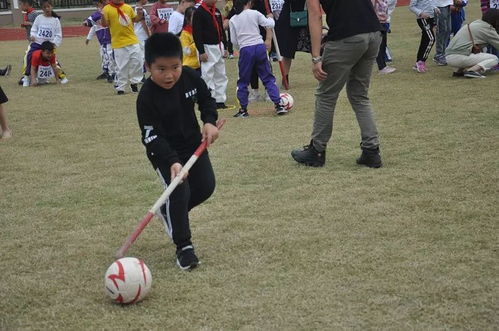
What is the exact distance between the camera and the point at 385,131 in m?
7.58

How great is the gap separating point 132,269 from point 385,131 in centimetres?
453

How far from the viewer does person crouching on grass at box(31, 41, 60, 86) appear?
13547 mm

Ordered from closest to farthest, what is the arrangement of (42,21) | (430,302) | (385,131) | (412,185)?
1. (430,302)
2. (412,185)
3. (385,131)
4. (42,21)

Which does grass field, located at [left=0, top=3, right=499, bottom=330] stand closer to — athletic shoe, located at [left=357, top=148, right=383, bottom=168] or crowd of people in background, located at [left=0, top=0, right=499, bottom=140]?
athletic shoe, located at [left=357, top=148, right=383, bottom=168]

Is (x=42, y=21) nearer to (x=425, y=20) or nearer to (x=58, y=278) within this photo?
(x=425, y=20)

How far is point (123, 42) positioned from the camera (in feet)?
38.2

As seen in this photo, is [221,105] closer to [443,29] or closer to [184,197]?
[443,29]

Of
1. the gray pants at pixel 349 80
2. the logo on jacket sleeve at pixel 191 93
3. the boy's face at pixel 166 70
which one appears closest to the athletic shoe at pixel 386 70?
the gray pants at pixel 349 80

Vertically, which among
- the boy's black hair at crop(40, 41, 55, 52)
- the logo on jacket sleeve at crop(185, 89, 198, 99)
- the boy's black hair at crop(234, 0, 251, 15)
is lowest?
the boy's black hair at crop(40, 41, 55, 52)

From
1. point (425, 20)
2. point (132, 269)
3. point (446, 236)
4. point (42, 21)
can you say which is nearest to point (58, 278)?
point (132, 269)

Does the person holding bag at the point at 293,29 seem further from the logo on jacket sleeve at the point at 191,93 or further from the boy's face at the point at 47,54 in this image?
the logo on jacket sleeve at the point at 191,93

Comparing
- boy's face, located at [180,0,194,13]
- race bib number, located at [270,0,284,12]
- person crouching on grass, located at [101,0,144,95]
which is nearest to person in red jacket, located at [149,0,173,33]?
person crouching on grass, located at [101,0,144,95]

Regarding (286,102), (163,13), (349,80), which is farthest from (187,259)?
(163,13)

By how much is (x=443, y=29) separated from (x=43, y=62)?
25.0ft
